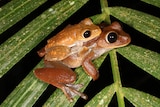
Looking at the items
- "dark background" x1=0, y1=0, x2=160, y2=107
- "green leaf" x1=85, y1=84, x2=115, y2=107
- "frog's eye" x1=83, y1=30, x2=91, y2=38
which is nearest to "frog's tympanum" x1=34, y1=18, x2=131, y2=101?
"frog's eye" x1=83, y1=30, x2=91, y2=38

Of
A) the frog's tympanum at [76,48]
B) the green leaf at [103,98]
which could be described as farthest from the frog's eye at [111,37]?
the green leaf at [103,98]

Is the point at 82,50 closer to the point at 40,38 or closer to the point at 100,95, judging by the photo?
the point at 40,38

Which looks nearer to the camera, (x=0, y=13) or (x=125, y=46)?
(x=125, y=46)

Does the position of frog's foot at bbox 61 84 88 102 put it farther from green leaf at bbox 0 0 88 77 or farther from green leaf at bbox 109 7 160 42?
green leaf at bbox 109 7 160 42

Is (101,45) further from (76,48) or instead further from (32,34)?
(32,34)

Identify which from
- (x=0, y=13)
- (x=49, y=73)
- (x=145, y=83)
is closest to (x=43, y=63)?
(x=49, y=73)

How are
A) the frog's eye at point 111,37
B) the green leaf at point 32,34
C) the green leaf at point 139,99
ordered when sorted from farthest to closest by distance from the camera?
the frog's eye at point 111,37
the green leaf at point 32,34
the green leaf at point 139,99

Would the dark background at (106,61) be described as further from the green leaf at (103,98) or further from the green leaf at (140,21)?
the green leaf at (103,98)

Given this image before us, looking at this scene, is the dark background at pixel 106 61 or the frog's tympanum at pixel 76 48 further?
the dark background at pixel 106 61
